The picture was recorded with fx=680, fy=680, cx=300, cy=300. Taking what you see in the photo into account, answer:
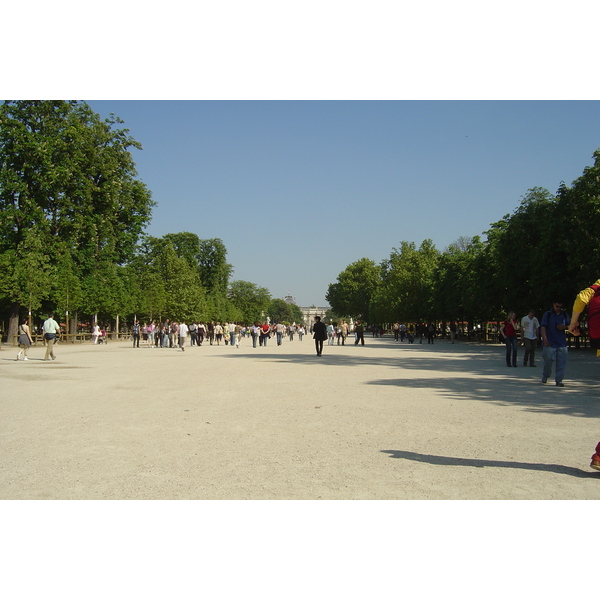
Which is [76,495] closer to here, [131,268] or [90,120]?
[90,120]

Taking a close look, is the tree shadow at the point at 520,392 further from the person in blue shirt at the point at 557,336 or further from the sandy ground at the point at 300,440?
the person in blue shirt at the point at 557,336

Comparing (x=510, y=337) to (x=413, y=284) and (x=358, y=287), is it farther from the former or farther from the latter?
(x=358, y=287)

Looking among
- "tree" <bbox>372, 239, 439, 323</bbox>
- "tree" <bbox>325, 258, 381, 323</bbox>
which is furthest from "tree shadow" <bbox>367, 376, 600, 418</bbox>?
"tree" <bbox>325, 258, 381, 323</bbox>

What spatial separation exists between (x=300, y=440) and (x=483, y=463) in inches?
88.2

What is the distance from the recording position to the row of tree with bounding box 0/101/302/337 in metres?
41.1

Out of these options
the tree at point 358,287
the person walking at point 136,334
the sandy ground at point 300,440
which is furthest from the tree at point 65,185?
the tree at point 358,287

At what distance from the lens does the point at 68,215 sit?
45.1m

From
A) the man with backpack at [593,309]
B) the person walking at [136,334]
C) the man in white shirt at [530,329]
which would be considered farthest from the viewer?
the person walking at [136,334]

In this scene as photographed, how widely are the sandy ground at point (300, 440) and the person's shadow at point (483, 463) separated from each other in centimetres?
2

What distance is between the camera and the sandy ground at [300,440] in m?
5.79

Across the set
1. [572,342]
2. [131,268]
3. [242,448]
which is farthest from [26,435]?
[131,268]

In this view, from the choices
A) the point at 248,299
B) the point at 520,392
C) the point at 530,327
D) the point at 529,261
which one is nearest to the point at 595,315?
the point at 520,392

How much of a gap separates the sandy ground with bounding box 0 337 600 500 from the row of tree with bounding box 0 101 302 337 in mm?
28469

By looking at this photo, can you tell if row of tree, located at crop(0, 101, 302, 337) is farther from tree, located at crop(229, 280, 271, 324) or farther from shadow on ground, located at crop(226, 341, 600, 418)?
tree, located at crop(229, 280, 271, 324)
